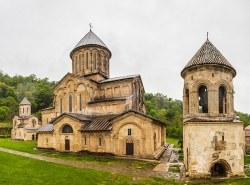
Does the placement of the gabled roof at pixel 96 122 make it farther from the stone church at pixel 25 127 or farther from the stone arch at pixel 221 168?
the stone church at pixel 25 127

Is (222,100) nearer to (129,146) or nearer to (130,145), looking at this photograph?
(130,145)

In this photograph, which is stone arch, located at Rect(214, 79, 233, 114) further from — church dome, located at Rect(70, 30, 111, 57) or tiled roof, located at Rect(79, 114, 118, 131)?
church dome, located at Rect(70, 30, 111, 57)

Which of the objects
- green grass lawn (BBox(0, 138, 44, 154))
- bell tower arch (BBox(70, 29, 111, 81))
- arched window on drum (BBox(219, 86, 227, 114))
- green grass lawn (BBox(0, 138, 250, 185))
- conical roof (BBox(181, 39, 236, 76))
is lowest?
green grass lawn (BBox(0, 138, 44, 154))

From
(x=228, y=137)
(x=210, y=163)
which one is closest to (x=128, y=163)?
(x=210, y=163)

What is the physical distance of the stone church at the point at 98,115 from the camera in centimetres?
1873

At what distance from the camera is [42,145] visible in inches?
939

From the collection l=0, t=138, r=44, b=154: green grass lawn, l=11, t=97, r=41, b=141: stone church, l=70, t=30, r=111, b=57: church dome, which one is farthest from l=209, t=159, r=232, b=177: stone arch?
l=11, t=97, r=41, b=141: stone church

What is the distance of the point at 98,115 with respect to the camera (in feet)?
77.6

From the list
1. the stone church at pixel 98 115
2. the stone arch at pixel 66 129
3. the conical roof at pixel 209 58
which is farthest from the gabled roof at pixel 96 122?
the conical roof at pixel 209 58

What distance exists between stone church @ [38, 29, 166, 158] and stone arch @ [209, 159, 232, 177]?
6364 mm

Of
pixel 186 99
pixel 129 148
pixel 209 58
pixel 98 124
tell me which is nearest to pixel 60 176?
pixel 129 148

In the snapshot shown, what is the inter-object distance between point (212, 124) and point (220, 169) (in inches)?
127

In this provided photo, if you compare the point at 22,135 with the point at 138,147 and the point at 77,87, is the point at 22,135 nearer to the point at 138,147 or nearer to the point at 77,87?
the point at 77,87

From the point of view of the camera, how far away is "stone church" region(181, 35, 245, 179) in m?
11.4
